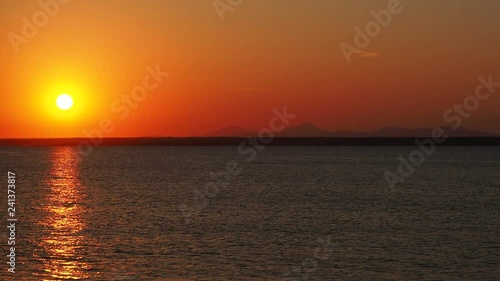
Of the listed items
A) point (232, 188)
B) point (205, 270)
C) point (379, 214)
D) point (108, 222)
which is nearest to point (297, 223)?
point (379, 214)

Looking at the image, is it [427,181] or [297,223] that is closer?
[297,223]

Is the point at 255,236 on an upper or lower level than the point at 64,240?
lower

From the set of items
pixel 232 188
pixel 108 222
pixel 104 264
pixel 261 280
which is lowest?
pixel 261 280

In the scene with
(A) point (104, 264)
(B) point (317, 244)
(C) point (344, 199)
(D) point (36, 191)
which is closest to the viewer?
(A) point (104, 264)

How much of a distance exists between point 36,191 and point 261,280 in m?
58.3

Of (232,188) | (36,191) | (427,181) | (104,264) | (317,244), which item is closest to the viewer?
(104,264)

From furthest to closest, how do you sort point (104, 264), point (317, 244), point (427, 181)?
point (427, 181)
point (317, 244)
point (104, 264)

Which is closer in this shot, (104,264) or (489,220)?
(104,264)

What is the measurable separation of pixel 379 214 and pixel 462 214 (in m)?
7.06

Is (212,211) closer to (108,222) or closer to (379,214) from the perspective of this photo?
(108,222)

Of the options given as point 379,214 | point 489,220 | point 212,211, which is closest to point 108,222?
point 212,211

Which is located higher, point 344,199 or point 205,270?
point 344,199

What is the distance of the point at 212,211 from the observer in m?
59.5

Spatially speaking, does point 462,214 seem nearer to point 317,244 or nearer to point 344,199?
point 344,199
